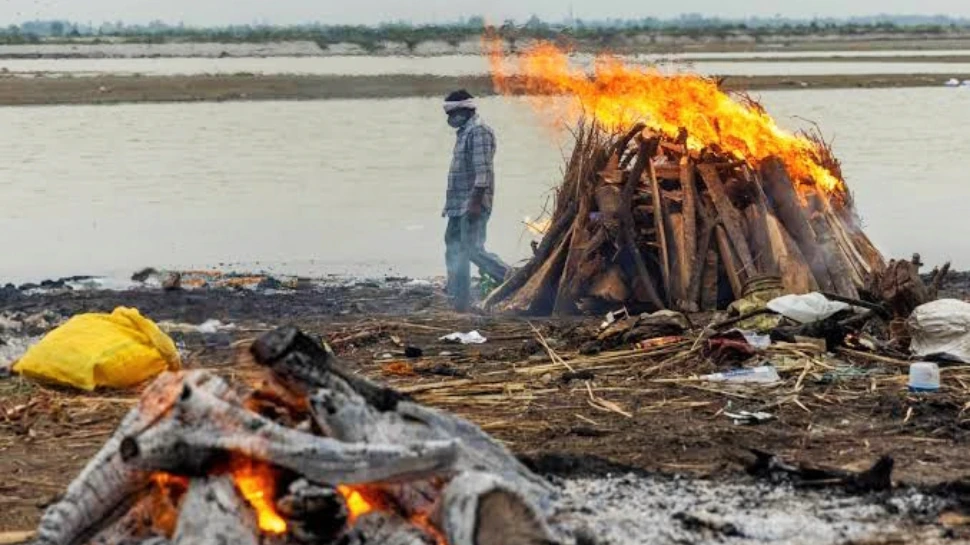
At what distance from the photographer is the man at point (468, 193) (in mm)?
14039

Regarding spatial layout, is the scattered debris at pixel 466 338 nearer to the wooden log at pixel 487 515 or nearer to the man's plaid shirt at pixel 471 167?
the man's plaid shirt at pixel 471 167

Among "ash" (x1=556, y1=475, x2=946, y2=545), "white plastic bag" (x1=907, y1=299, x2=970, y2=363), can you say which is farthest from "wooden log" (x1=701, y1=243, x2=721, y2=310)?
"ash" (x1=556, y1=475, x2=946, y2=545)

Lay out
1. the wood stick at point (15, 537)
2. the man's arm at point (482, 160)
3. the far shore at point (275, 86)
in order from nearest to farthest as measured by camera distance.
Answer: the wood stick at point (15, 537), the man's arm at point (482, 160), the far shore at point (275, 86)

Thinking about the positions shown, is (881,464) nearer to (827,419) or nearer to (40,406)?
(827,419)

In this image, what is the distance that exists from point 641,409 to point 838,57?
69050 millimetres

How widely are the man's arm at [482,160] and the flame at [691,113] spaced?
0.97 meters

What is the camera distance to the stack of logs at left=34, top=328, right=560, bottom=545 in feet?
17.6

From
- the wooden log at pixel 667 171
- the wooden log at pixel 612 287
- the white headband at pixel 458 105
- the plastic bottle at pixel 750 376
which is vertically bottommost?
the wooden log at pixel 612 287

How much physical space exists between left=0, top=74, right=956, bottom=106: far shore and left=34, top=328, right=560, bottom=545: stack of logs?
39.3 m

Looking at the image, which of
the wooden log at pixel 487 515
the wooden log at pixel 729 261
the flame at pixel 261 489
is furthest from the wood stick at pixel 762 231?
the flame at pixel 261 489

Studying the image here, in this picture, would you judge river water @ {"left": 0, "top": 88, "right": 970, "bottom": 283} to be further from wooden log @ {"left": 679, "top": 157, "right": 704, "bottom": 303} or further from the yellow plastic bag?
the yellow plastic bag

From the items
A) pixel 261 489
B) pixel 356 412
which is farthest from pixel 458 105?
pixel 261 489

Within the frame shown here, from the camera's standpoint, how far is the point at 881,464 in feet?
22.5

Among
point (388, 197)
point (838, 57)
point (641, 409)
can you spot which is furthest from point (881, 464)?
point (838, 57)
